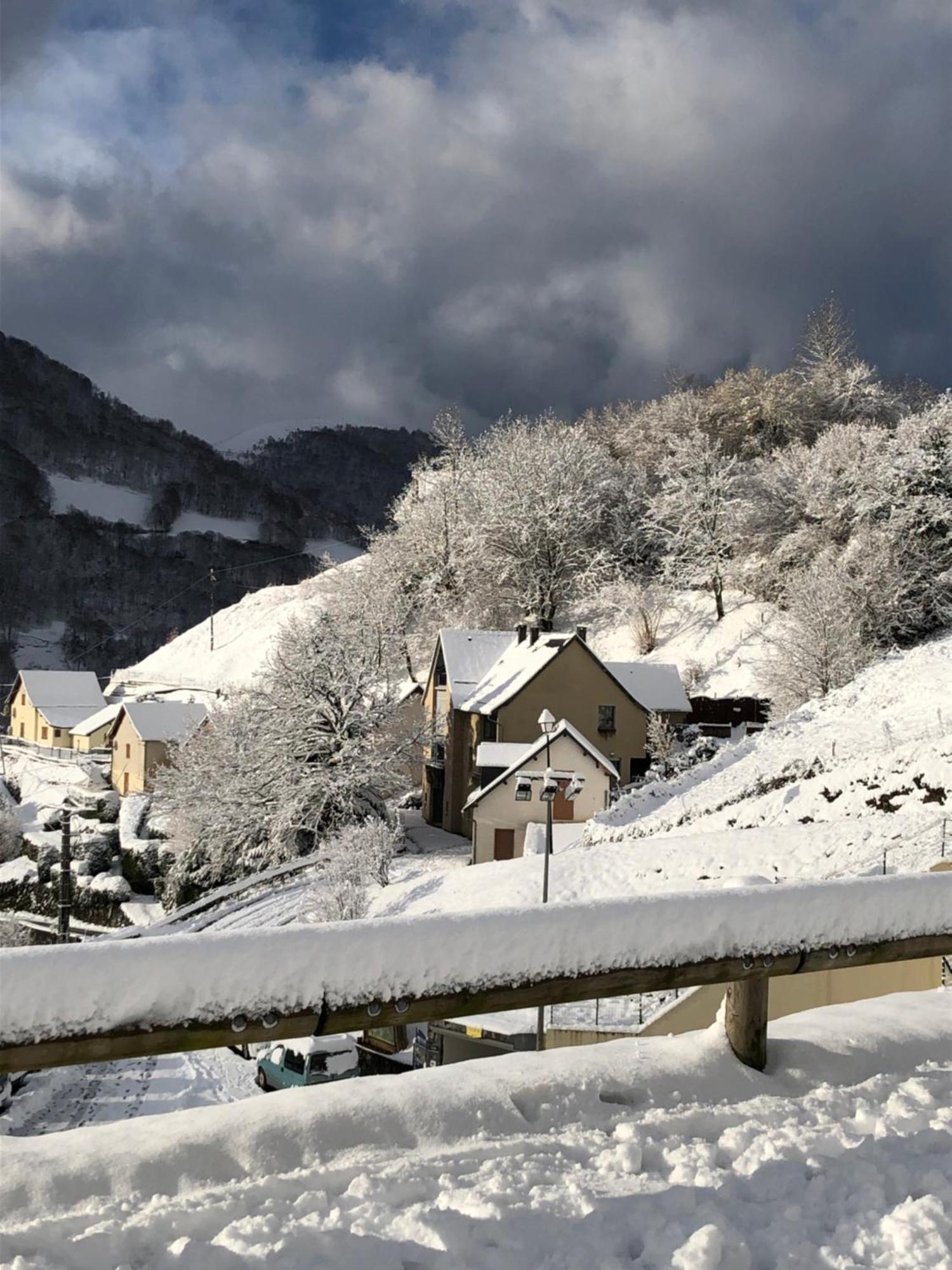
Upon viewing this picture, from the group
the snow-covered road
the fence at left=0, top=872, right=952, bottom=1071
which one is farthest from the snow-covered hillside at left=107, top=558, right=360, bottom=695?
the fence at left=0, top=872, right=952, bottom=1071

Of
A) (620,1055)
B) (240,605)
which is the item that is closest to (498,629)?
(240,605)

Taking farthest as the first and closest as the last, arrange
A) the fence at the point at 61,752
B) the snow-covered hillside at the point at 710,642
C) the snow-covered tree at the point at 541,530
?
the fence at the point at 61,752
the snow-covered tree at the point at 541,530
the snow-covered hillside at the point at 710,642

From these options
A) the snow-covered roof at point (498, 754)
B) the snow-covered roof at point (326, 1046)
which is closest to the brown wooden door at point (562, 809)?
the snow-covered roof at point (498, 754)

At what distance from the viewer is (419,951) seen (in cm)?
292

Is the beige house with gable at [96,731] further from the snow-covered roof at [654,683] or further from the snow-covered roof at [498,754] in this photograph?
the snow-covered roof at [654,683]

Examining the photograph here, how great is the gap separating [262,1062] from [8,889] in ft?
79.3

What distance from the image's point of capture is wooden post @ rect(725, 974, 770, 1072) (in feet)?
12.3

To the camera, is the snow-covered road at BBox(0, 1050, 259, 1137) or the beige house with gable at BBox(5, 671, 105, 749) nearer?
the snow-covered road at BBox(0, 1050, 259, 1137)

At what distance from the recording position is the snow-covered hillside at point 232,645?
199ft

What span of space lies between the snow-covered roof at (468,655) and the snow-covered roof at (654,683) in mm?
4831

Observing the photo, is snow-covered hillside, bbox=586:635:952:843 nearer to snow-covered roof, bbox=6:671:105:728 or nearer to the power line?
snow-covered roof, bbox=6:671:105:728

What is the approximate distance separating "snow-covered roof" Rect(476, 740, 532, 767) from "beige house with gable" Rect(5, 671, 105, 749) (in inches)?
1522

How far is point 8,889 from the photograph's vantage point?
1379 inches

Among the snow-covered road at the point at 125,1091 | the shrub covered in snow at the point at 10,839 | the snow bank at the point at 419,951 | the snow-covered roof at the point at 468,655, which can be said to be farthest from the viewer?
the shrub covered in snow at the point at 10,839
